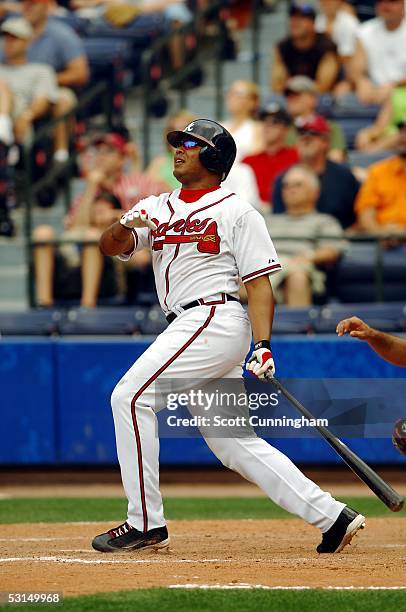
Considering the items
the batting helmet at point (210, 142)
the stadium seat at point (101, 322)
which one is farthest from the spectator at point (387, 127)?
the batting helmet at point (210, 142)

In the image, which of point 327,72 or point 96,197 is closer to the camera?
point 96,197

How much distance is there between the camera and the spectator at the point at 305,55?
11.7 metres

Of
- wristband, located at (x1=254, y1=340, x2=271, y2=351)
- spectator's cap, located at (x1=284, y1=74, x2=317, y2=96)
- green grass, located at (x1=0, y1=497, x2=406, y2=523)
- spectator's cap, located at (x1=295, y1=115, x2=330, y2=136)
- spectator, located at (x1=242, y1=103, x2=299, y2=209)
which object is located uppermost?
spectator's cap, located at (x1=284, y1=74, x2=317, y2=96)

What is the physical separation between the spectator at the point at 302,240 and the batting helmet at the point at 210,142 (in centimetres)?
362

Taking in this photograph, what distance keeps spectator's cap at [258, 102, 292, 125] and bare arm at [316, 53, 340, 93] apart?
4.04 ft

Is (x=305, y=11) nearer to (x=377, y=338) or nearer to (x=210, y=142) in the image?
(x=210, y=142)

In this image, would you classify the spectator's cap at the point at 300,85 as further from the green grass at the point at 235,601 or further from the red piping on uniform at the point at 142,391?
the green grass at the point at 235,601

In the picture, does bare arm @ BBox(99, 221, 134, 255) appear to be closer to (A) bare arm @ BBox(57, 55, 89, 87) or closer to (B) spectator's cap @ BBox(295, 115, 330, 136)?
(B) spectator's cap @ BBox(295, 115, 330, 136)

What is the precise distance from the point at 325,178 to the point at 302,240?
809 mm

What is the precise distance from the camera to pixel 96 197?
10.5 metres

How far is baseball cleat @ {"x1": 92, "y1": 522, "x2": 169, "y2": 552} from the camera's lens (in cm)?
557

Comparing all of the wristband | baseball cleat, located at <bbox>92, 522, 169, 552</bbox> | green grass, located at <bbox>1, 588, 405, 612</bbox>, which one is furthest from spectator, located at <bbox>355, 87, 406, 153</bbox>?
green grass, located at <bbox>1, 588, 405, 612</bbox>

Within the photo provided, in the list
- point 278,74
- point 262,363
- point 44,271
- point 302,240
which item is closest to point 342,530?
point 262,363

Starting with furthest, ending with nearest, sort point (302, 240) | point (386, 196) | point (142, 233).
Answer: point (386, 196) < point (302, 240) < point (142, 233)
